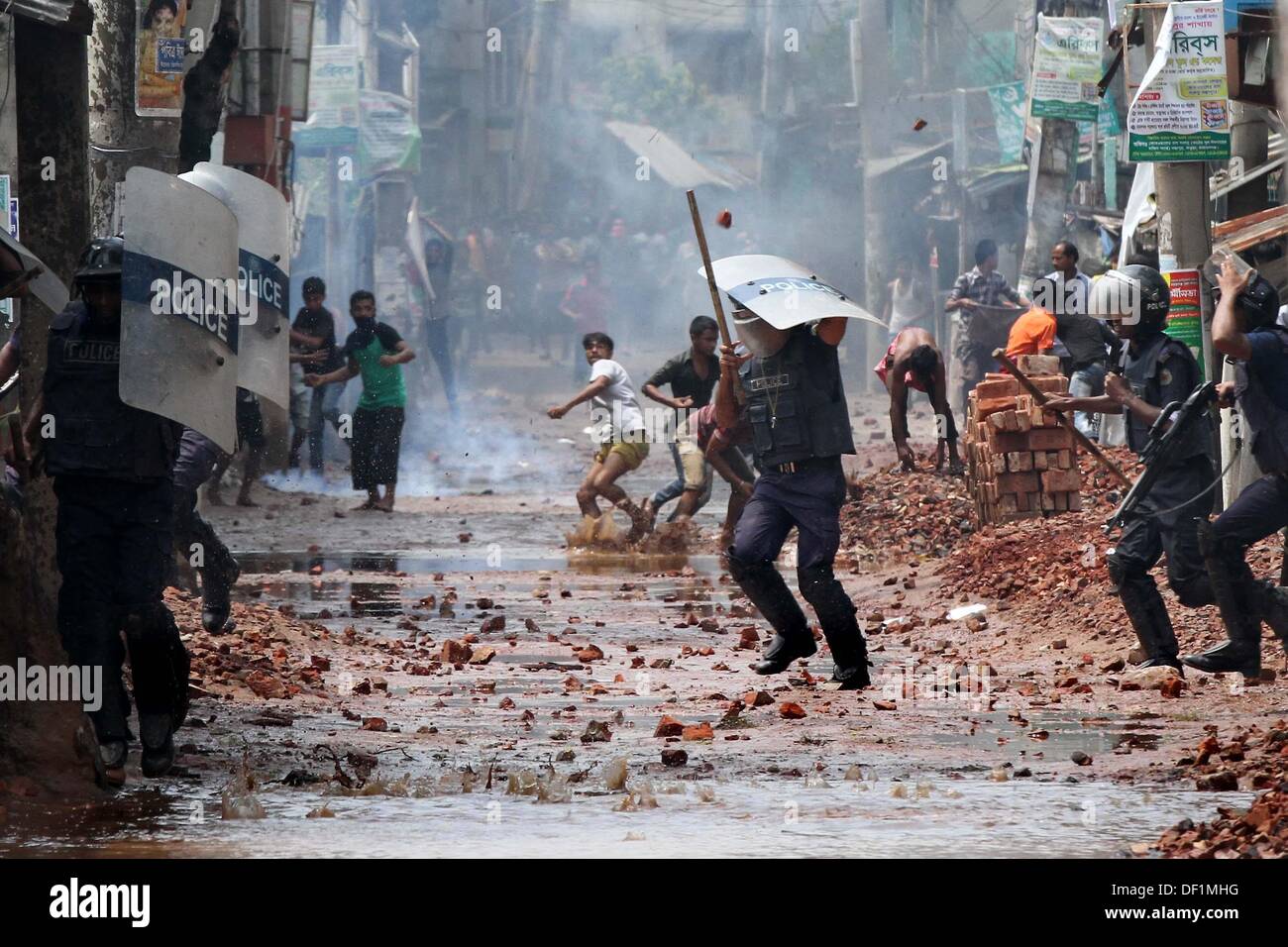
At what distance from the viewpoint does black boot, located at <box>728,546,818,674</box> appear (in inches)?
356

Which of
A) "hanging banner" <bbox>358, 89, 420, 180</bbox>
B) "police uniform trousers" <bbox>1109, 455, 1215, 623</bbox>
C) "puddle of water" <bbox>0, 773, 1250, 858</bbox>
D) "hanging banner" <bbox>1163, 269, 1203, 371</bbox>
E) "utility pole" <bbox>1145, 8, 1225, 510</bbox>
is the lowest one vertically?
"puddle of water" <bbox>0, 773, 1250, 858</bbox>

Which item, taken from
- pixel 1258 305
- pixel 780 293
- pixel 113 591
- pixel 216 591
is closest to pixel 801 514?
pixel 780 293

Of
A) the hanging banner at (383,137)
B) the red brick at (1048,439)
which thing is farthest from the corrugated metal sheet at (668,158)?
the red brick at (1048,439)

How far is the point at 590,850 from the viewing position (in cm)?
559

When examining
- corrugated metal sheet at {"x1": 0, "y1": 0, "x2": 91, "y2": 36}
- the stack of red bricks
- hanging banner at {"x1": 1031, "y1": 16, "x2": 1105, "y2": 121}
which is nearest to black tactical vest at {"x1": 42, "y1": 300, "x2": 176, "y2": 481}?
corrugated metal sheet at {"x1": 0, "y1": 0, "x2": 91, "y2": 36}

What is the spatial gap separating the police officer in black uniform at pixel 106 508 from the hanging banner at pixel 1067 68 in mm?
15641

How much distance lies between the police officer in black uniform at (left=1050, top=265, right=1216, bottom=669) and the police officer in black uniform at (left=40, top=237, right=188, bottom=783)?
13.9 feet

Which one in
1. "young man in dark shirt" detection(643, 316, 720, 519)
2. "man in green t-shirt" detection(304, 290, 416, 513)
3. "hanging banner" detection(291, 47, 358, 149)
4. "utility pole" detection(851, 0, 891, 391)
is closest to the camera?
"young man in dark shirt" detection(643, 316, 720, 519)

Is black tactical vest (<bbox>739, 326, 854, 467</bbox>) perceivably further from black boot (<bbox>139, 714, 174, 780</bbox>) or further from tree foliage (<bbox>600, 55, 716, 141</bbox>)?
tree foliage (<bbox>600, 55, 716, 141</bbox>)

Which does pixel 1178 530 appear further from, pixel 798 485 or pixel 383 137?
pixel 383 137

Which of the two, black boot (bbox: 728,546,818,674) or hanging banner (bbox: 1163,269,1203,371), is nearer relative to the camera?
black boot (bbox: 728,546,818,674)

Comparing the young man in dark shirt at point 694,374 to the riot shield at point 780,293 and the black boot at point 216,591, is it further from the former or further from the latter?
the riot shield at point 780,293

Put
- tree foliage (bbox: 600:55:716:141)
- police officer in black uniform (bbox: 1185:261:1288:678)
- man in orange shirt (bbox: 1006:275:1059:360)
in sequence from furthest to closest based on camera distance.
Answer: tree foliage (bbox: 600:55:716:141) → man in orange shirt (bbox: 1006:275:1059:360) → police officer in black uniform (bbox: 1185:261:1288:678)
